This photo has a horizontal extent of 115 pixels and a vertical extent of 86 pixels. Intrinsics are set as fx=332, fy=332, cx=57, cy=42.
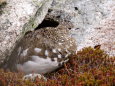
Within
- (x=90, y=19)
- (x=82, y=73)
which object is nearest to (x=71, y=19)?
(x=90, y=19)

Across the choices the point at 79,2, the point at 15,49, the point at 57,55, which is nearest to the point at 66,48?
the point at 57,55

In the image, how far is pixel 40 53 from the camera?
8.29m

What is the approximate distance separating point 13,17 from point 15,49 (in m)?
0.81

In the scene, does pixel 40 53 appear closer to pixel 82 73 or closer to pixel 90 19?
pixel 82 73

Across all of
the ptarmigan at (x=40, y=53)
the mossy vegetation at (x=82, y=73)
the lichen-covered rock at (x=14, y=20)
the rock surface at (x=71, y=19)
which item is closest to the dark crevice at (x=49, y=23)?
the rock surface at (x=71, y=19)

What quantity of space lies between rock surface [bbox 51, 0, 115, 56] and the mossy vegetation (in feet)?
2.90

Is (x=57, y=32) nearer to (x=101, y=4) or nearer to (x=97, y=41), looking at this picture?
(x=97, y=41)

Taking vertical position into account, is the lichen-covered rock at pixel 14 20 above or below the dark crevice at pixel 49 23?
above

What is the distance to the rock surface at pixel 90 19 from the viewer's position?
958cm

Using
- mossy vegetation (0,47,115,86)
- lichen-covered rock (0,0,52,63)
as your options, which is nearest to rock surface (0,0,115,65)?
lichen-covered rock (0,0,52,63)

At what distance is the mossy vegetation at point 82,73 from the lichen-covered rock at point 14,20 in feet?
2.57

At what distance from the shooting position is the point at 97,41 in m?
9.58

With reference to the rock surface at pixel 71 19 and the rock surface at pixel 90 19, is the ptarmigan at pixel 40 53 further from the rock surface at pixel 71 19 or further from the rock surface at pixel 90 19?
the rock surface at pixel 90 19

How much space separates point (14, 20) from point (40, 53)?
1.06 m
